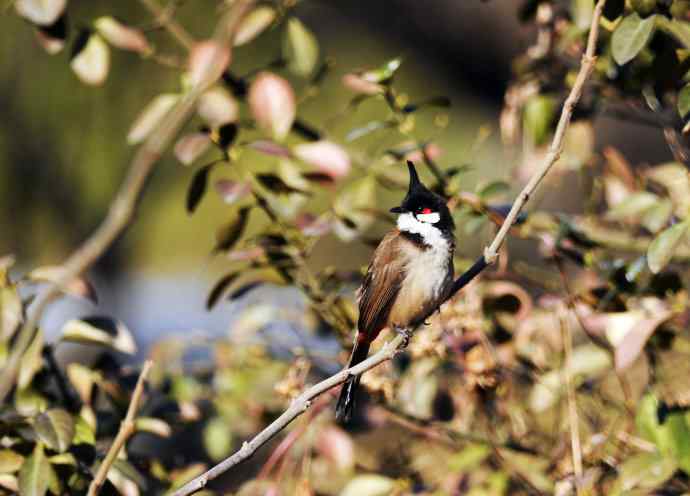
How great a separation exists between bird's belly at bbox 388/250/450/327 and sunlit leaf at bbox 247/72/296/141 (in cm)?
47

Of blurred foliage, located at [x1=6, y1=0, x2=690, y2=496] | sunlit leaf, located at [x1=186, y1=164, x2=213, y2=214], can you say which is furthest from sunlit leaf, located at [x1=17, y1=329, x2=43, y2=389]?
sunlit leaf, located at [x1=186, y1=164, x2=213, y2=214]

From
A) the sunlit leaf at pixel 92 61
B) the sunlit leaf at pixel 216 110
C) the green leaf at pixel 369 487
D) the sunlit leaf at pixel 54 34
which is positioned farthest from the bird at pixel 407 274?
the sunlit leaf at pixel 54 34

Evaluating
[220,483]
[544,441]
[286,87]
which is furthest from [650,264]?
[220,483]

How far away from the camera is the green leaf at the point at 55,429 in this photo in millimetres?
1869

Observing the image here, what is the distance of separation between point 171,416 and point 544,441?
1.06 metres

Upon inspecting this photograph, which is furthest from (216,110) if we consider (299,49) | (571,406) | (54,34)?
(571,406)

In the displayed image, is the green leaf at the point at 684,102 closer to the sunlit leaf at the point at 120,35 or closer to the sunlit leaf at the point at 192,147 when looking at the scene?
the sunlit leaf at the point at 192,147

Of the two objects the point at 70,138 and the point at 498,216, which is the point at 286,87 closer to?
the point at 498,216

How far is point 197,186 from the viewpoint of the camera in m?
2.18

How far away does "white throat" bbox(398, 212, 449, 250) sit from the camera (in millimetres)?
2434

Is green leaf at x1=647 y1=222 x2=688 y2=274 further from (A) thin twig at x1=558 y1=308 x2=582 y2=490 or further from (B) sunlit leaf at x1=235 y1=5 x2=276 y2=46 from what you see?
(B) sunlit leaf at x1=235 y1=5 x2=276 y2=46

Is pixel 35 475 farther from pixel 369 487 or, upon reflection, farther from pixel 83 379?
pixel 369 487

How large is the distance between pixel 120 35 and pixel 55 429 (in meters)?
0.98

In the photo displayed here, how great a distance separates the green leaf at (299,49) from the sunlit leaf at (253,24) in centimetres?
14
